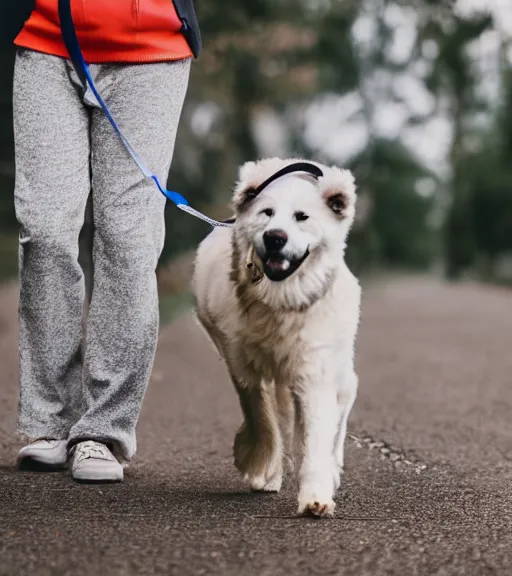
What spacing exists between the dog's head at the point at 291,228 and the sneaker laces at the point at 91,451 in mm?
879

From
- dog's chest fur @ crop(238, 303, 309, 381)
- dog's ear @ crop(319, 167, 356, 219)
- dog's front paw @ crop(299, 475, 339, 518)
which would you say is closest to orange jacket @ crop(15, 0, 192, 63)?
dog's ear @ crop(319, 167, 356, 219)

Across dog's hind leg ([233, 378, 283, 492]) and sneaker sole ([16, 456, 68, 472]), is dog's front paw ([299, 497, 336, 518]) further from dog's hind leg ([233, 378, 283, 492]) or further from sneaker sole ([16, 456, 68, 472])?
sneaker sole ([16, 456, 68, 472])

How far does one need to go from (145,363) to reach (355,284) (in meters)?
0.89

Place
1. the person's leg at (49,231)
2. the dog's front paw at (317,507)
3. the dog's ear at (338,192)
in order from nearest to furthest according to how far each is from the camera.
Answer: the dog's front paw at (317,507)
the dog's ear at (338,192)
the person's leg at (49,231)

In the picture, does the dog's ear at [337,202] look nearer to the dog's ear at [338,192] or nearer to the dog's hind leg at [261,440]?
the dog's ear at [338,192]

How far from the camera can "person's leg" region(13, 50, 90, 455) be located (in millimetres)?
4176

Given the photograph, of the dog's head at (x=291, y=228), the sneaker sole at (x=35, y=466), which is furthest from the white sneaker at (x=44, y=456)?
the dog's head at (x=291, y=228)

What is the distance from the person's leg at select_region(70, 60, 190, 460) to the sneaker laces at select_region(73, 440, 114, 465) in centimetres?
3

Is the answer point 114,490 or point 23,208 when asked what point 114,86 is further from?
point 114,490

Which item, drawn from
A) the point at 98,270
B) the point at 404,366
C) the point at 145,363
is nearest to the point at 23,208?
the point at 98,270

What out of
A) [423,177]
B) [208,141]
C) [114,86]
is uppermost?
[114,86]

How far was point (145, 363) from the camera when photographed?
14.1ft

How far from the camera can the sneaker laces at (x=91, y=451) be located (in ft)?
13.5

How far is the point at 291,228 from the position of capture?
374 cm
